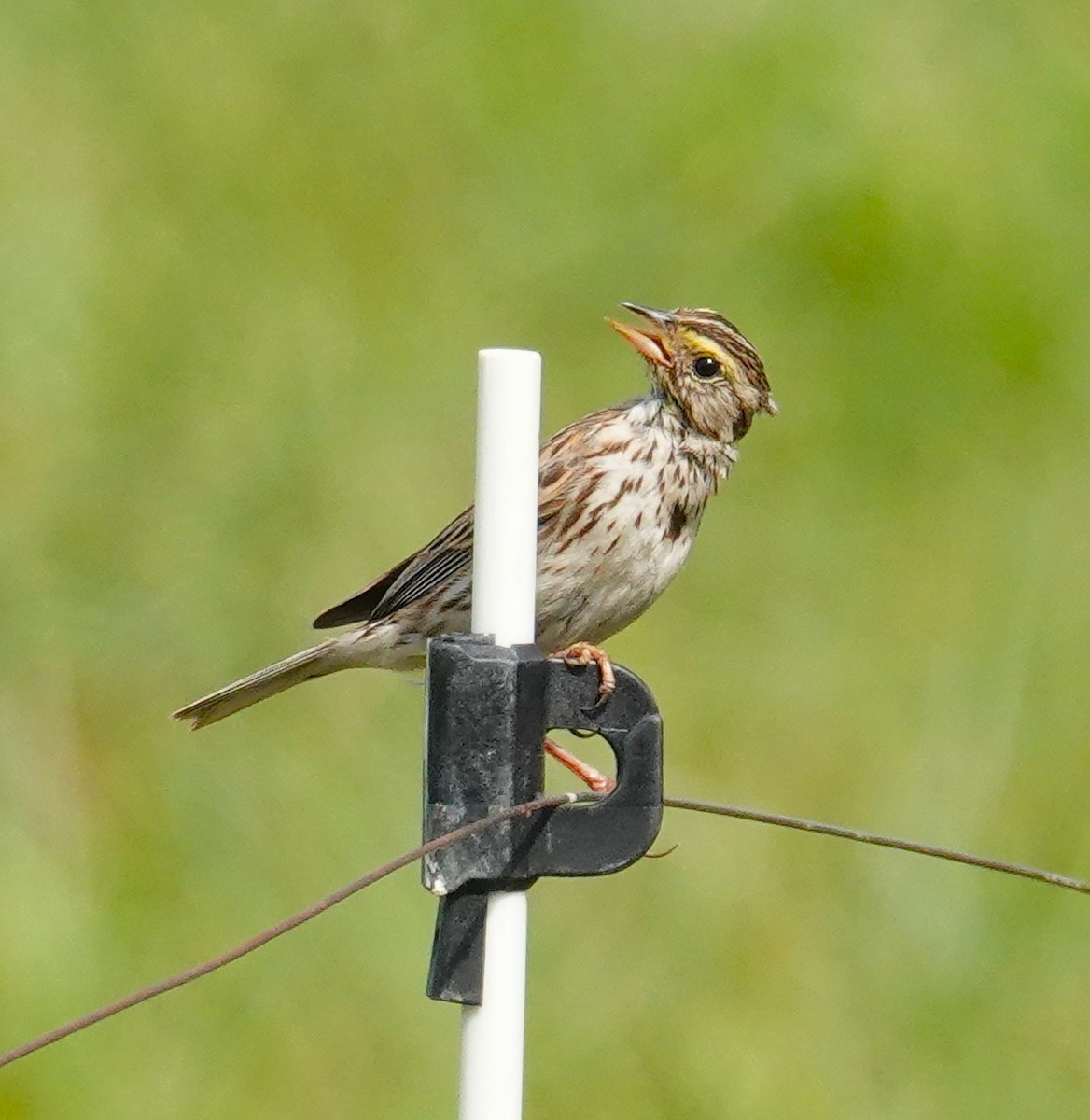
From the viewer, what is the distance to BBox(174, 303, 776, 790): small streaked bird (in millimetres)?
6137

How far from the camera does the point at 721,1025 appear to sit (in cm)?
838

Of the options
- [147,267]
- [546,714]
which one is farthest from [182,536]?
[546,714]

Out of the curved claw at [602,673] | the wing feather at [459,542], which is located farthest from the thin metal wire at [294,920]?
the wing feather at [459,542]

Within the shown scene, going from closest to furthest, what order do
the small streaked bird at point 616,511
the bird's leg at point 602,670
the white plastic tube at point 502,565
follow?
the white plastic tube at point 502,565 < the bird's leg at point 602,670 < the small streaked bird at point 616,511

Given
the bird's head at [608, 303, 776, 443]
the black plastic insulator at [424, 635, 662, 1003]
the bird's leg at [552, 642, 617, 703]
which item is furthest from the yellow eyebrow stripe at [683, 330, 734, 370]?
the black plastic insulator at [424, 635, 662, 1003]

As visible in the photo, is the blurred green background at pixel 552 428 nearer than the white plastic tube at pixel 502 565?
No

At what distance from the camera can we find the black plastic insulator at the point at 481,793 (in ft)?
14.4

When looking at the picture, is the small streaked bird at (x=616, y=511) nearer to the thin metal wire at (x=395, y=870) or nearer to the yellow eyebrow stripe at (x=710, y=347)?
the yellow eyebrow stripe at (x=710, y=347)

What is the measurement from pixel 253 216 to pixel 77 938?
9.27ft

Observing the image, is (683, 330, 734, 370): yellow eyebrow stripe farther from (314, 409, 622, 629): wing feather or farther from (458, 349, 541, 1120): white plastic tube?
(458, 349, 541, 1120): white plastic tube

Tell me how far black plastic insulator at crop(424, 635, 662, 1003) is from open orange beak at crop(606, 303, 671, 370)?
184cm

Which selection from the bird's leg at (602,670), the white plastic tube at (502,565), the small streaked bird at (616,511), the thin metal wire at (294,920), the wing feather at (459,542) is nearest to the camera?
the thin metal wire at (294,920)

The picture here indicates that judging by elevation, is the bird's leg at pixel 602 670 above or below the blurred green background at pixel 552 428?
above

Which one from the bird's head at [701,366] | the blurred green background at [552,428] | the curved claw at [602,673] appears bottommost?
the blurred green background at [552,428]
